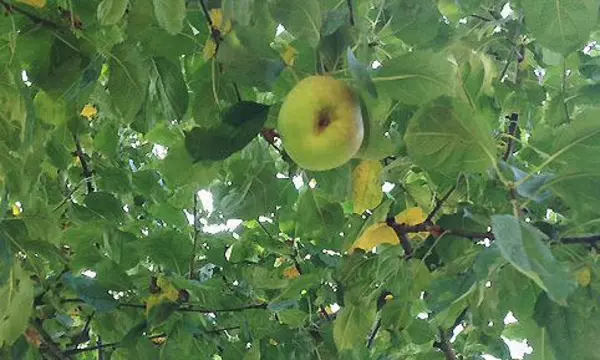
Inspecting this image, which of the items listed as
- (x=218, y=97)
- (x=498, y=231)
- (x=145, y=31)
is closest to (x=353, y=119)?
(x=498, y=231)

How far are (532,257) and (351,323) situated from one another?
61cm

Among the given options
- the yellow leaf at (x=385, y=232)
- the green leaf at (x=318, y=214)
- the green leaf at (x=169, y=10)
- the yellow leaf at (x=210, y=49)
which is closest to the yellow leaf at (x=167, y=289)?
the green leaf at (x=318, y=214)

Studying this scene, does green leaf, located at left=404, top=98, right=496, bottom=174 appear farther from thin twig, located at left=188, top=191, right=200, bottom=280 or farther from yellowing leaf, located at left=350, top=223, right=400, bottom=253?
thin twig, located at left=188, top=191, right=200, bottom=280

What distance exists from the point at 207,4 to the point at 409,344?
958 mm

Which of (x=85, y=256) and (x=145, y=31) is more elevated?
(x=145, y=31)

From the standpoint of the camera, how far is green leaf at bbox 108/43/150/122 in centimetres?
130

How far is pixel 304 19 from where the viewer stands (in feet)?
3.46

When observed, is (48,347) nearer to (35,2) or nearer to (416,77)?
(35,2)

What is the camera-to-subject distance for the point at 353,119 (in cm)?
99

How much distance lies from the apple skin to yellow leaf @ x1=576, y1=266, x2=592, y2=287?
0.35 metres

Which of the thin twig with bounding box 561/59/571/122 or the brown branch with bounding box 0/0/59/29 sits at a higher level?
the brown branch with bounding box 0/0/59/29

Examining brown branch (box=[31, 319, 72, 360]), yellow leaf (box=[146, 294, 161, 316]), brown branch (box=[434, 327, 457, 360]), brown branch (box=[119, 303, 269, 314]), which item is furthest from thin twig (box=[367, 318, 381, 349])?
brown branch (box=[31, 319, 72, 360])

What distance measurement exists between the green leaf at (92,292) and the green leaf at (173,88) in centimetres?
41

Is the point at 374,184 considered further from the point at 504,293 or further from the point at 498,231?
the point at 498,231
